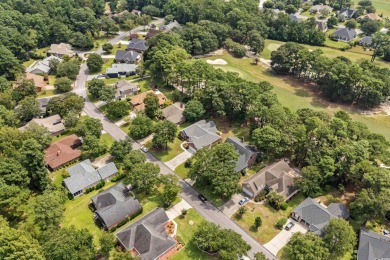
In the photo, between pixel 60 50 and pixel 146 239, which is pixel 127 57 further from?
pixel 146 239

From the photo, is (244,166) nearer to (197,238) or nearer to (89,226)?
(197,238)

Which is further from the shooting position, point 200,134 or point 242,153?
point 200,134

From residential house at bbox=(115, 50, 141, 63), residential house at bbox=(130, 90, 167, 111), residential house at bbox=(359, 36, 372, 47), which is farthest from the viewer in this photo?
residential house at bbox=(359, 36, 372, 47)

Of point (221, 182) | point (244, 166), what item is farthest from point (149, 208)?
point (244, 166)

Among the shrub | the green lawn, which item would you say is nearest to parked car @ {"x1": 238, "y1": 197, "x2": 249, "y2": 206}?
the shrub

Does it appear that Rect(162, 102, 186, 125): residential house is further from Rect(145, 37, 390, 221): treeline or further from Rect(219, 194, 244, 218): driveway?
Rect(219, 194, 244, 218): driveway

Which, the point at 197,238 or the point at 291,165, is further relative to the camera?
the point at 291,165

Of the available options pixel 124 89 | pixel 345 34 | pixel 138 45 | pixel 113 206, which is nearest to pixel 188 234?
pixel 113 206
